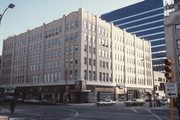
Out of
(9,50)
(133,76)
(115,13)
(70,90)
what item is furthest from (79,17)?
(115,13)

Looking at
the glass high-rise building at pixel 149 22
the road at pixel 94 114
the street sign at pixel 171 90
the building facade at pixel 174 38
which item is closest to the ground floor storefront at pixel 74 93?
the building facade at pixel 174 38

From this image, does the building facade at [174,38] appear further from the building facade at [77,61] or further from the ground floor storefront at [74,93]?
the ground floor storefront at [74,93]

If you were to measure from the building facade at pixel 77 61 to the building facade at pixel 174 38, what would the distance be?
7.76 m

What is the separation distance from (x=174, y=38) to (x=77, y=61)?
82.9 ft

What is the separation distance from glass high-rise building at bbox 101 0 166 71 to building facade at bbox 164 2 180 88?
6905 centimetres

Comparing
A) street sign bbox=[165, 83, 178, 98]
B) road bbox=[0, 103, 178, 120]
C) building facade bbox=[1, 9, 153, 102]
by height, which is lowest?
road bbox=[0, 103, 178, 120]

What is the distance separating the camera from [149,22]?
388 ft

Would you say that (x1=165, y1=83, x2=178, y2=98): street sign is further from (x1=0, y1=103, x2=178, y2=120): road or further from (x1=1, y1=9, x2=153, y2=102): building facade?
(x1=1, y1=9, x2=153, y2=102): building facade

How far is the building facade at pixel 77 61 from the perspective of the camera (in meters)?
57.5

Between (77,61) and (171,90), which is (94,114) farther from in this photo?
(77,61)

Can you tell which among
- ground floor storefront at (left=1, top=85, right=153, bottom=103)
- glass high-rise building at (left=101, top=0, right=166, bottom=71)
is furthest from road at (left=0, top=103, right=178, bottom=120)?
glass high-rise building at (left=101, top=0, right=166, bottom=71)

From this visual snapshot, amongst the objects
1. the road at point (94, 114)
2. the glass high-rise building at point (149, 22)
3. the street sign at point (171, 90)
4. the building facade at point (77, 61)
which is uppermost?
the glass high-rise building at point (149, 22)

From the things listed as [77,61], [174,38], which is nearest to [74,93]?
[77,61]

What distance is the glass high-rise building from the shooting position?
112750 mm
